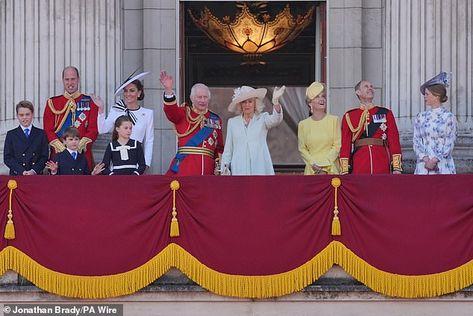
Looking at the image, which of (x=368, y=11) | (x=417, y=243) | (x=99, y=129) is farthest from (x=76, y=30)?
(x=417, y=243)

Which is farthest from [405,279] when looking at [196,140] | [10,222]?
[10,222]

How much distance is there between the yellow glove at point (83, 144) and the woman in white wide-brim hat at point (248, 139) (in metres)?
1.54

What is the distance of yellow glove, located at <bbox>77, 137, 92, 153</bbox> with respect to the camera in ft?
53.6

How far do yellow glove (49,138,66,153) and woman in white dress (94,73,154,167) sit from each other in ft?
1.66

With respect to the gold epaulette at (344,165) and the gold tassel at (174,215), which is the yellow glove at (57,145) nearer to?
the gold tassel at (174,215)

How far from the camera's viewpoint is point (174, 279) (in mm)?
15250

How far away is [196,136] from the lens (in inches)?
649

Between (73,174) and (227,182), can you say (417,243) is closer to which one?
(227,182)

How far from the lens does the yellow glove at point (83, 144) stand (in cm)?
1634

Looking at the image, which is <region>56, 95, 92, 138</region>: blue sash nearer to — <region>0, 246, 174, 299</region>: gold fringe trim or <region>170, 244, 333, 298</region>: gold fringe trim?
<region>0, 246, 174, 299</region>: gold fringe trim

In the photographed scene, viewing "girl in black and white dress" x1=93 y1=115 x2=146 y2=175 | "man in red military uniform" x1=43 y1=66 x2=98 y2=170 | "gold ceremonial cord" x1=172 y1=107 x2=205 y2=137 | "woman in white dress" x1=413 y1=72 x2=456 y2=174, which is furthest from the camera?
"man in red military uniform" x1=43 y1=66 x2=98 y2=170

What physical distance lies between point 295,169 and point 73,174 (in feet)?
20.5
